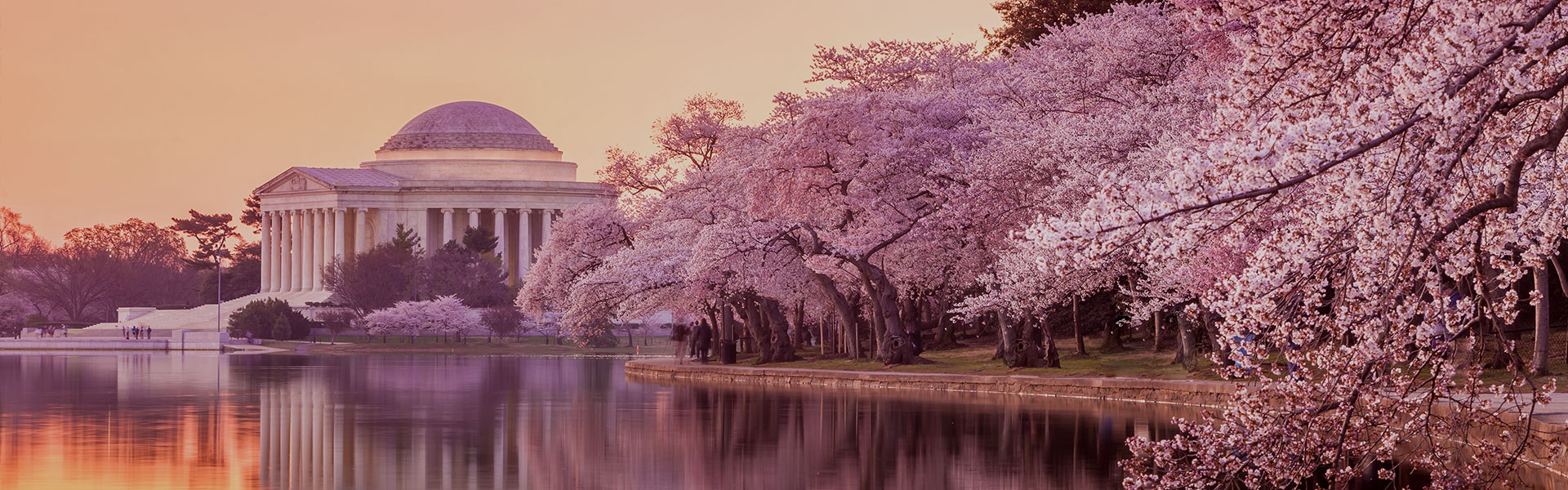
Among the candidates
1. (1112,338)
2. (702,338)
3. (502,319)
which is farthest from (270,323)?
(1112,338)

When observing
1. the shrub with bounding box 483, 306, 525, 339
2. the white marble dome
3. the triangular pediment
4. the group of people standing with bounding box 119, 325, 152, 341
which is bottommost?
the group of people standing with bounding box 119, 325, 152, 341

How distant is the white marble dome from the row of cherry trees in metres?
90.1

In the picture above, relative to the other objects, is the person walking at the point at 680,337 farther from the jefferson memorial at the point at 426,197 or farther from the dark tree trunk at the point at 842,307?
the jefferson memorial at the point at 426,197

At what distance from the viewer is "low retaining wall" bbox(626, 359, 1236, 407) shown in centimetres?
3081

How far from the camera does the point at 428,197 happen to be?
148 meters

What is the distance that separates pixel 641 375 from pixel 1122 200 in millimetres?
40176

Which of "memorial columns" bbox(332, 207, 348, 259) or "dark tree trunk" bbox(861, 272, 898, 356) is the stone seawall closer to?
"dark tree trunk" bbox(861, 272, 898, 356)

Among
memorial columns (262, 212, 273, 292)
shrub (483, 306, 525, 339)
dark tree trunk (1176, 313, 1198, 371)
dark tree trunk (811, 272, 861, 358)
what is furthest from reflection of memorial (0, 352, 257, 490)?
memorial columns (262, 212, 273, 292)

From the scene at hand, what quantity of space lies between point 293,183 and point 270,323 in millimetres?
44723

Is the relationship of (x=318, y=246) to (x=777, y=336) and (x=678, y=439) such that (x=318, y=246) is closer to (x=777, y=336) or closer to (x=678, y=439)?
(x=777, y=336)

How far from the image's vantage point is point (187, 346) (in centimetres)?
8838

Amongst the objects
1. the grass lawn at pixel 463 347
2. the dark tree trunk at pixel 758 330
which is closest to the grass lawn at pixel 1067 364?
the dark tree trunk at pixel 758 330

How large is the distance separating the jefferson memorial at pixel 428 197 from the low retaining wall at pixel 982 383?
319 feet

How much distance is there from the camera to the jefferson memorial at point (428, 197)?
145500 mm
